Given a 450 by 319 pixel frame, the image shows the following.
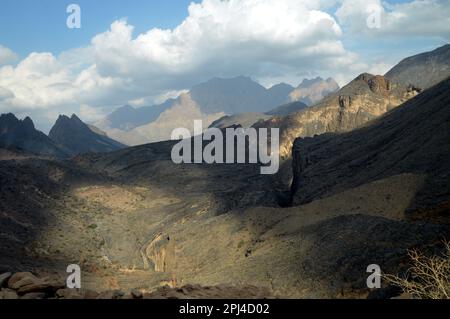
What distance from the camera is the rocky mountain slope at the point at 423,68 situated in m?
122

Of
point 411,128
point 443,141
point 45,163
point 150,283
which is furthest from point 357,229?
point 45,163

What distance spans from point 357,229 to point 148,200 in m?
41.6

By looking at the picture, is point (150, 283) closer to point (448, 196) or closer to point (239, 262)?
point (239, 262)

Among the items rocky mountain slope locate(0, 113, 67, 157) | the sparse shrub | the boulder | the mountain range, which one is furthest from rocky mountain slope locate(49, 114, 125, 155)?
the sparse shrub

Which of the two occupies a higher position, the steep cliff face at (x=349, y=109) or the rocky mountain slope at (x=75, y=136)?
the rocky mountain slope at (x=75, y=136)

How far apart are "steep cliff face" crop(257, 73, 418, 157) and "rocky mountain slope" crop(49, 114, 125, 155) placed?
104 m

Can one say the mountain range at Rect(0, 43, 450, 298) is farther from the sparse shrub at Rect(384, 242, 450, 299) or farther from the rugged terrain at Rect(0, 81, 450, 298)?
the sparse shrub at Rect(384, 242, 450, 299)

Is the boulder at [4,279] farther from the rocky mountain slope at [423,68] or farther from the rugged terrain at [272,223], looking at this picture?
the rocky mountain slope at [423,68]

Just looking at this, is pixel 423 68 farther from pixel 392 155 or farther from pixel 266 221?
pixel 266 221

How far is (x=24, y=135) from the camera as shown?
133125mm

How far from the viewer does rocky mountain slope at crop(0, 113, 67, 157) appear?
130250 millimetres

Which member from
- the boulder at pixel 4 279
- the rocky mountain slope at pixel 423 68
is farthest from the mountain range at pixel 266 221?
the rocky mountain slope at pixel 423 68

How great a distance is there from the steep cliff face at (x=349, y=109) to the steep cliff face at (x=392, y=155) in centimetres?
2239

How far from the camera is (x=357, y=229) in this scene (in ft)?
71.0
